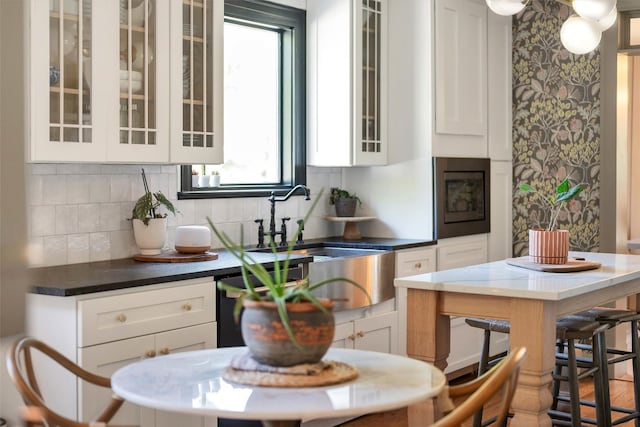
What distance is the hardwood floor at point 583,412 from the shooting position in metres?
4.29

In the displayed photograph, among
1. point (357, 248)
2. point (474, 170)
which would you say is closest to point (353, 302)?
point (357, 248)

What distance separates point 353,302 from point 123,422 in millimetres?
1606

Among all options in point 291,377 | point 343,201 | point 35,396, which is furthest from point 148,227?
point 291,377

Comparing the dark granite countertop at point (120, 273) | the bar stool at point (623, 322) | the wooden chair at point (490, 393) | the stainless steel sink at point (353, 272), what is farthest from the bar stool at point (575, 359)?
the wooden chair at point (490, 393)

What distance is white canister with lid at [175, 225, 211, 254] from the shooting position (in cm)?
371

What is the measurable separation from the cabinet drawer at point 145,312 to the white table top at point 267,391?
28.9 inches

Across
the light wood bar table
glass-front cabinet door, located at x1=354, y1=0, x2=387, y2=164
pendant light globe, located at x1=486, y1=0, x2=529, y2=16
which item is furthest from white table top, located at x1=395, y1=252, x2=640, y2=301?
glass-front cabinet door, located at x1=354, y1=0, x2=387, y2=164

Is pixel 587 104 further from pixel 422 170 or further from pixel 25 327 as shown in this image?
pixel 25 327

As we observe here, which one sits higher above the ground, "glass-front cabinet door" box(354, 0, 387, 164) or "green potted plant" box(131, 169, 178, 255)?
"glass-front cabinet door" box(354, 0, 387, 164)

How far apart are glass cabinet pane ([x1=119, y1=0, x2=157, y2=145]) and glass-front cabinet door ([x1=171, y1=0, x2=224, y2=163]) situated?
11 cm

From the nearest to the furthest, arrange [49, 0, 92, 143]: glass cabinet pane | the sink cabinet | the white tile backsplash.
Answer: the sink cabinet → [49, 0, 92, 143]: glass cabinet pane → the white tile backsplash

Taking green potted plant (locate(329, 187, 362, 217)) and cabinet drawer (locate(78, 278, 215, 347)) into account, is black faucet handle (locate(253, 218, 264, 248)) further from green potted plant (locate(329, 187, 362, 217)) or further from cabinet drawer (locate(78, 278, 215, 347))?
cabinet drawer (locate(78, 278, 215, 347))

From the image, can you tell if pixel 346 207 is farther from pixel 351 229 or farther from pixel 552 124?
pixel 552 124

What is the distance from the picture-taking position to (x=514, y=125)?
575cm
